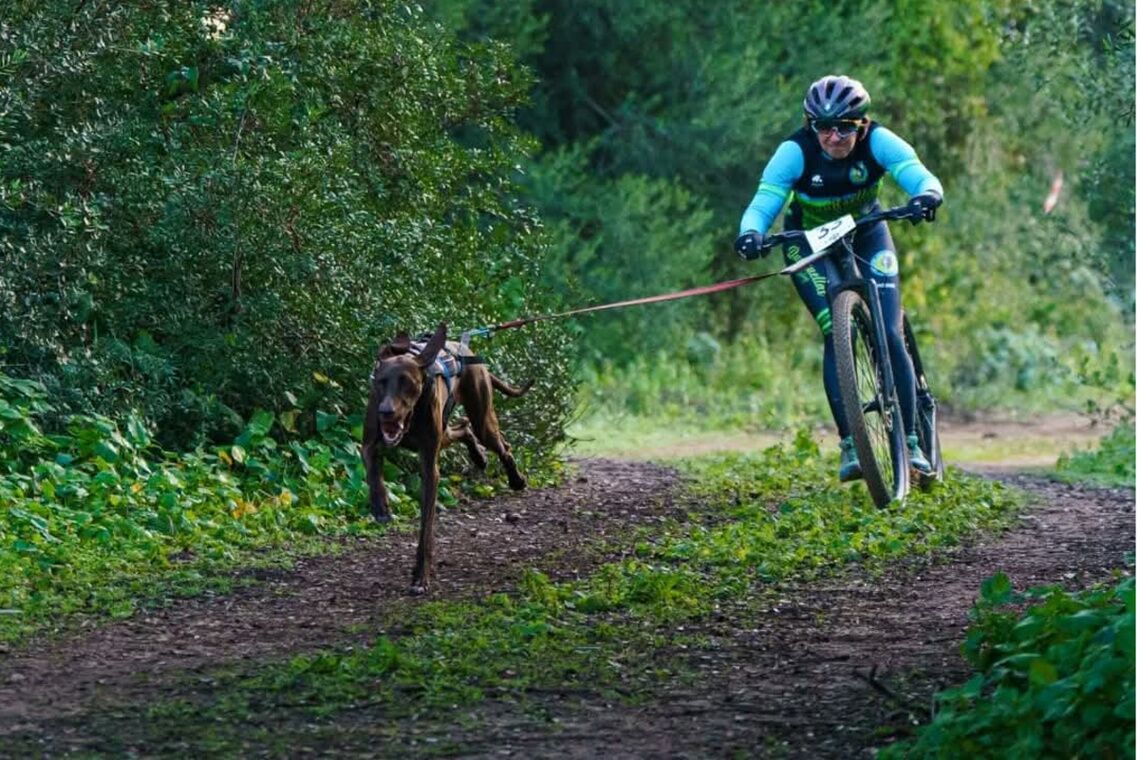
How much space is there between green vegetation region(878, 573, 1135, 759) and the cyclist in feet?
13.6

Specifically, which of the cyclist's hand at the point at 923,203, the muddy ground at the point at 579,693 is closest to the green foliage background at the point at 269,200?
the muddy ground at the point at 579,693

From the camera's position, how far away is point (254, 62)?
10.4 metres

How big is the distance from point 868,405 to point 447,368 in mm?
2377

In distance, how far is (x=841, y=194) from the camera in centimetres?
985

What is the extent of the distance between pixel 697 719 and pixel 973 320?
666 inches

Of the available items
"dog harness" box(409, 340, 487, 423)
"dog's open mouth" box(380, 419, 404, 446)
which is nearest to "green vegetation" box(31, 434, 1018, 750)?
"dog's open mouth" box(380, 419, 404, 446)

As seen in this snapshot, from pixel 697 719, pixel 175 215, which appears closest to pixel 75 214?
pixel 175 215

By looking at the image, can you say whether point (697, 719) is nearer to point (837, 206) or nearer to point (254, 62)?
point (837, 206)

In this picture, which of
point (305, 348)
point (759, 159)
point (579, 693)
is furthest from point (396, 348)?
point (759, 159)

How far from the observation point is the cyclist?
9547 mm

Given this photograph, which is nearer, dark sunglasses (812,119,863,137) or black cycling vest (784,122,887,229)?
dark sunglasses (812,119,863,137)

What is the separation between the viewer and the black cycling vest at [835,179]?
9.78 meters

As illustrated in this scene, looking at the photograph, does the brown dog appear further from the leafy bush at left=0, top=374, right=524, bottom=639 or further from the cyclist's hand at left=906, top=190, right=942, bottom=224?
the cyclist's hand at left=906, top=190, right=942, bottom=224

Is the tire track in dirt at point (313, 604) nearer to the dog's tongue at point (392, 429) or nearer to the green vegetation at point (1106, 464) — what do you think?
the dog's tongue at point (392, 429)
